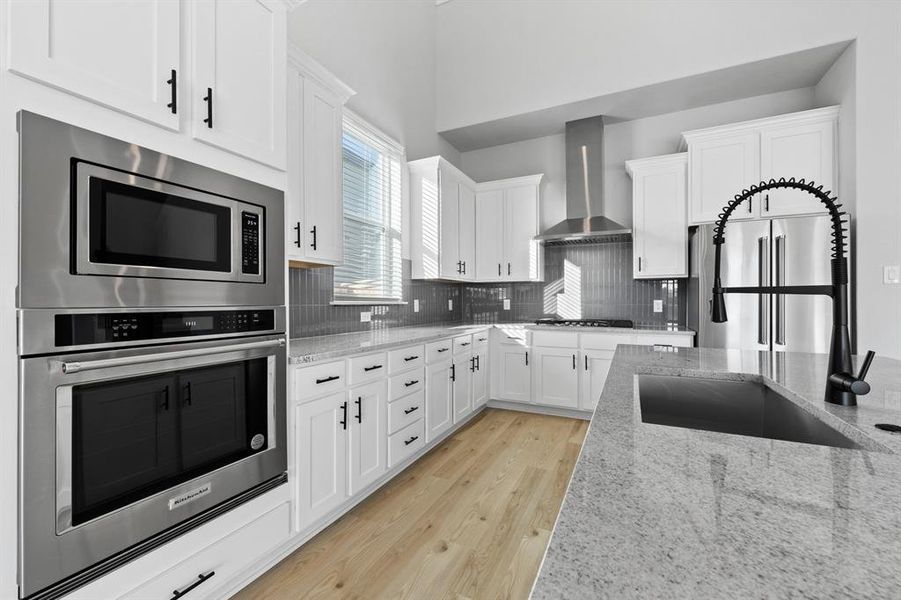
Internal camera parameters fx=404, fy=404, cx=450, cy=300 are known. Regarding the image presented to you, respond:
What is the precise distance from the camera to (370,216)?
11.2 feet

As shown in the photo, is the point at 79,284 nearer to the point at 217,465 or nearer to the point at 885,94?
the point at 217,465

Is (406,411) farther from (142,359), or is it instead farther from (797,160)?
(797,160)

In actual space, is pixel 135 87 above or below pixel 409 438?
above

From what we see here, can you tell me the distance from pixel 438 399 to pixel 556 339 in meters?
1.45

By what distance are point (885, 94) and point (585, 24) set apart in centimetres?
234

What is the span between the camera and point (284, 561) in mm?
1864

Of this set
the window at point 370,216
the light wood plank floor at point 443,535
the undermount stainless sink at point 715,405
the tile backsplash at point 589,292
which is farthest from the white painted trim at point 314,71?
the tile backsplash at point 589,292

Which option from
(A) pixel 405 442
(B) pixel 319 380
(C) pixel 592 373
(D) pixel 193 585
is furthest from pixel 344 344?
(C) pixel 592 373

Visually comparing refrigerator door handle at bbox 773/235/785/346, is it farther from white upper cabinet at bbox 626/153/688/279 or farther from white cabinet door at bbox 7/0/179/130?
white cabinet door at bbox 7/0/179/130

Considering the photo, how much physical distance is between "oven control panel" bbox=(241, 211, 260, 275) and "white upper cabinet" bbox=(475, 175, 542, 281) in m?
3.14

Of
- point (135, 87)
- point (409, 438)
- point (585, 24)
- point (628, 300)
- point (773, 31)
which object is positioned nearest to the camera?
point (135, 87)

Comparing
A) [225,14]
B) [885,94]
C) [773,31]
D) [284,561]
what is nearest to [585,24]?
[773,31]

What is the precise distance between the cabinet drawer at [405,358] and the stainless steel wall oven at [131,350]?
902mm

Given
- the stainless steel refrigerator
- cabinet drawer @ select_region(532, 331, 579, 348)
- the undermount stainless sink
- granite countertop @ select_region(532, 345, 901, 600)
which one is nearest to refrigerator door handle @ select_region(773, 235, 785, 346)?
the stainless steel refrigerator
